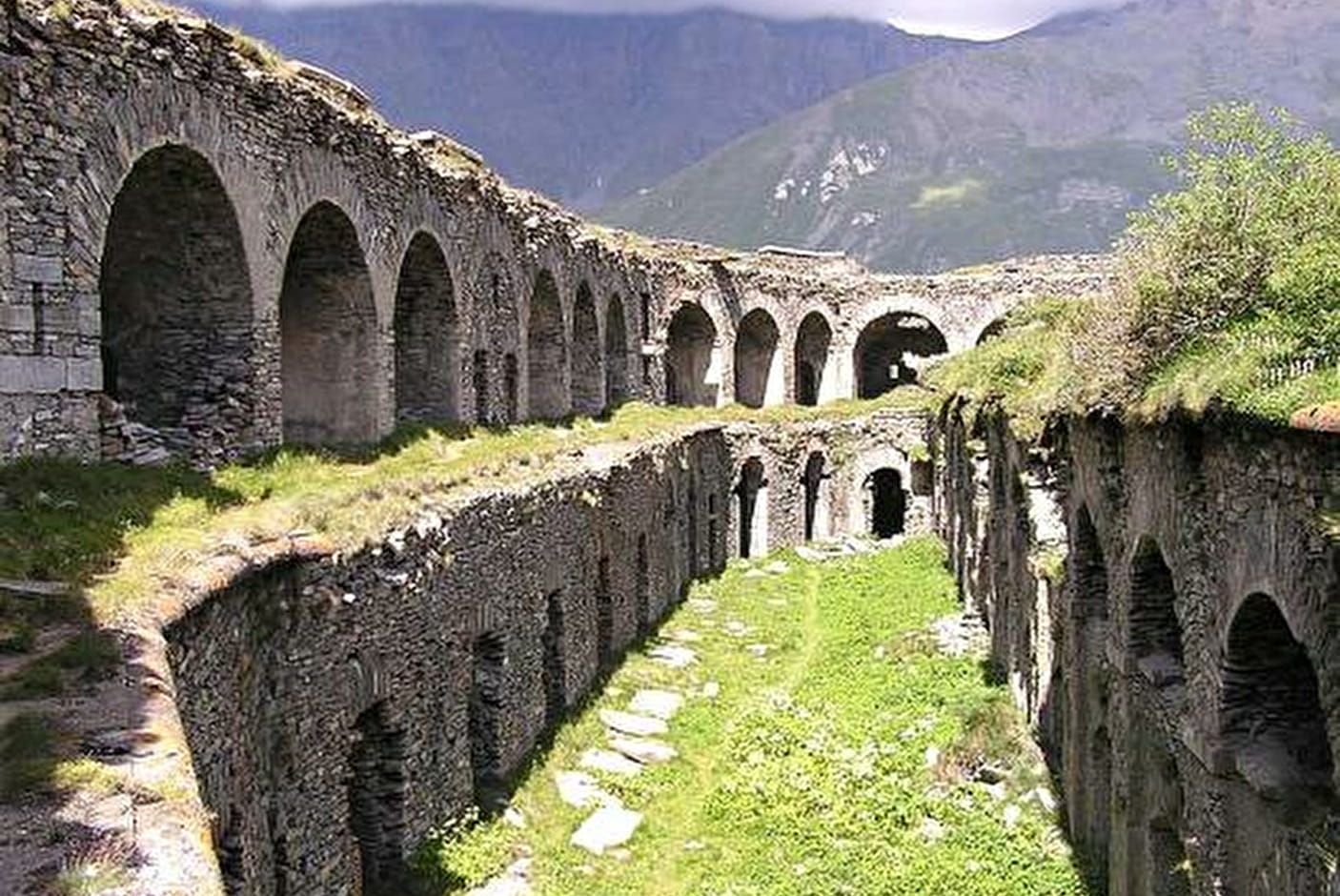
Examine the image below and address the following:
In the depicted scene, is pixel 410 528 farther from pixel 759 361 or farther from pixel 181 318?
pixel 759 361

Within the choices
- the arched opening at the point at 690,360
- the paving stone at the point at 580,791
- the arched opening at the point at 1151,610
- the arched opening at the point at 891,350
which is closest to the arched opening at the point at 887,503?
the arched opening at the point at 690,360

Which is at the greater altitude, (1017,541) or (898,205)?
(898,205)

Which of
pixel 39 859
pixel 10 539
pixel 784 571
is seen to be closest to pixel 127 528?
pixel 10 539

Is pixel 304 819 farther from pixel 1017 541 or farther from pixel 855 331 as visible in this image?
pixel 855 331

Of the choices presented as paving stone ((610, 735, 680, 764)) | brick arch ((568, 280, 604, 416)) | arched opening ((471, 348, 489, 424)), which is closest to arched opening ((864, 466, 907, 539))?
brick arch ((568, 280, 604, 416))

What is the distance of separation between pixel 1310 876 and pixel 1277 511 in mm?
1973

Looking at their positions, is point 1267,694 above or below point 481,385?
below

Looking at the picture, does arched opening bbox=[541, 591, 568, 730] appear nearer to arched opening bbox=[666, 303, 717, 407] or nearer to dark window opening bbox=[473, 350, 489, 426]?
dark window opening bbox=[473, 350, 489, 426]

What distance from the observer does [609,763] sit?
52.4ft

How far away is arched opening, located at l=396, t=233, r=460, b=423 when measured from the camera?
21375 mm

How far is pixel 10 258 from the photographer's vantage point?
10289 mm

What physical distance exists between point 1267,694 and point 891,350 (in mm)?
41451

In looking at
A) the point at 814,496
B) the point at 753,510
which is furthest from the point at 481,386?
the point at 814,496

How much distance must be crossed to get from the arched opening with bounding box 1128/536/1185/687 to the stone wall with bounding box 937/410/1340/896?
0.02m
